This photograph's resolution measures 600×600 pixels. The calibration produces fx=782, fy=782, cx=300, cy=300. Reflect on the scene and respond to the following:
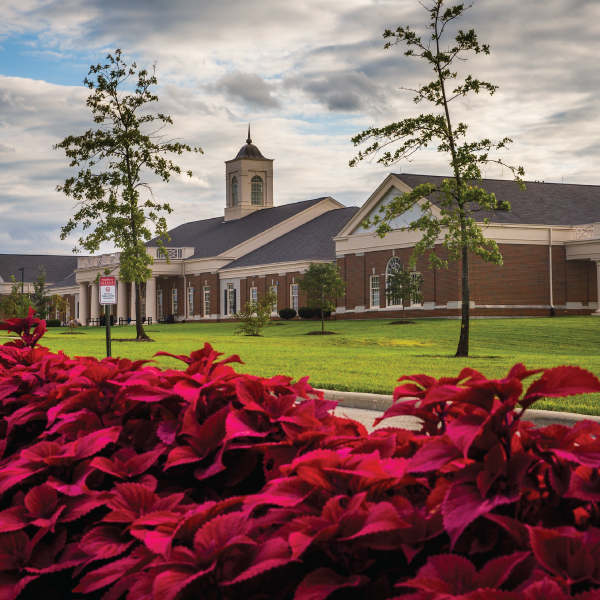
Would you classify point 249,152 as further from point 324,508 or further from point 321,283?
point 324,508

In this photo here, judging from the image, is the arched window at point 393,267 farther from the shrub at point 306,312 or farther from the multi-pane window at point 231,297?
the multi-pane window at point 231,297

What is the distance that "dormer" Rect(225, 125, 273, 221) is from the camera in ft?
249

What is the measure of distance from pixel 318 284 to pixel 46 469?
44470mm

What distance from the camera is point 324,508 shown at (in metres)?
2.05

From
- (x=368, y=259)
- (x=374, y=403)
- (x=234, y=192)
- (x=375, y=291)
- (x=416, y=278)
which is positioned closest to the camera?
(x=374, y=403)

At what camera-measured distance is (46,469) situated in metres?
2.98

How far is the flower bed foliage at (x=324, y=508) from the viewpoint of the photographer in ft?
6.29

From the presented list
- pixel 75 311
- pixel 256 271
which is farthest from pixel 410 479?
pixel 75 311

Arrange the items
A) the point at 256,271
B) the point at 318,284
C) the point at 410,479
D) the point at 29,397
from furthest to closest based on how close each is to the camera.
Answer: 1. the point at 256,271
2. the point at 318,284
3. the point at 29,397
4. the point at 410,479

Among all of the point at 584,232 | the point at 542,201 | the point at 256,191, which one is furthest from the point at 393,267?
the point at 256,191

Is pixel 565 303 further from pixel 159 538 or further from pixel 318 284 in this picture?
pixel 159 538

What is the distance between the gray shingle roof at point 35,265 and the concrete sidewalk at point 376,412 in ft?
313

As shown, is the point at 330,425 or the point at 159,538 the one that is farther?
the point at 330,425

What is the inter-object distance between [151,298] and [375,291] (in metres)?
26.3
